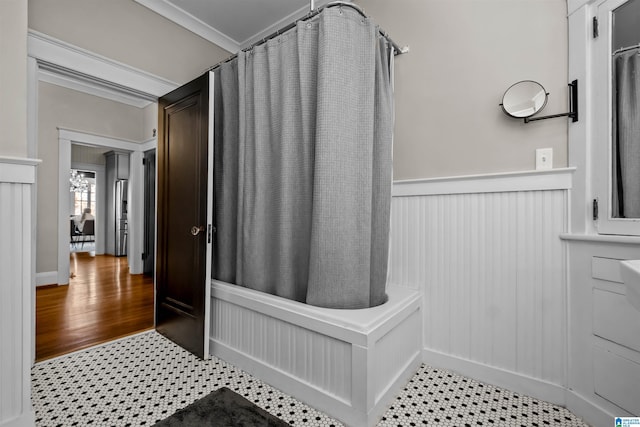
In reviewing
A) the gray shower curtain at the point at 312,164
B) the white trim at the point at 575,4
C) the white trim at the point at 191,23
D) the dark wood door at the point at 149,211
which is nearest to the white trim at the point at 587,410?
the gray shower curtain at the point at 312,164

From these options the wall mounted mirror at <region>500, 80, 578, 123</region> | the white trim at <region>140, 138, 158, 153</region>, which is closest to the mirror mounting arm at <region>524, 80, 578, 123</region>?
the wall mounted mirror at <region>500, 80, 578, 123</region>

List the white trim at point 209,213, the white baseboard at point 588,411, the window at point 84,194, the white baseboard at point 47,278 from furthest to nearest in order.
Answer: the window at point 84,194
the white baseboard at point 47,278
the white trim at point 209,213
the white baseboard at point 588,411

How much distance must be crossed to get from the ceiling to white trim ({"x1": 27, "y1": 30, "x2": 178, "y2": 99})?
0.58 metres

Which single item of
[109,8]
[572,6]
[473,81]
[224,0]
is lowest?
[473,81]

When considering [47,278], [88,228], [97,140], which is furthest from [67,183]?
[88,228]

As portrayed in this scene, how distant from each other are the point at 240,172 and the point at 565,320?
2.04 meters

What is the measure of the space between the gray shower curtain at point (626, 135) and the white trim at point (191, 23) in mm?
3010

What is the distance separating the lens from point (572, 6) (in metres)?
1.49

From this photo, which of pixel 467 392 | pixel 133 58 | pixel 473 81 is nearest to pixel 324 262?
pixel 467 392

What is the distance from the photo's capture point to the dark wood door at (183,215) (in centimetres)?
205

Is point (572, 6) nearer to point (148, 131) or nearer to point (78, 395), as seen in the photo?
point (78, 395)

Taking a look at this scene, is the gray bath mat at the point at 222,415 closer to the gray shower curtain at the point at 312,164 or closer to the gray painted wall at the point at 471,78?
the gray shower curtain at the point at 312,164

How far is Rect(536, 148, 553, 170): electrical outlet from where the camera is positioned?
5.12 feet

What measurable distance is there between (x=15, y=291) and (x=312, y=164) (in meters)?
1.47
